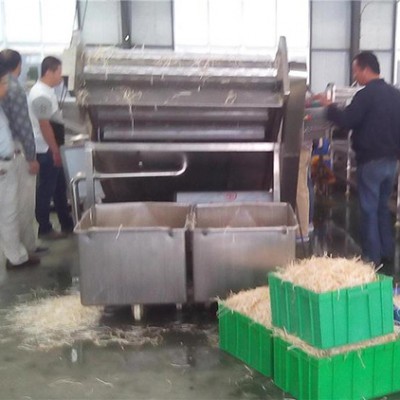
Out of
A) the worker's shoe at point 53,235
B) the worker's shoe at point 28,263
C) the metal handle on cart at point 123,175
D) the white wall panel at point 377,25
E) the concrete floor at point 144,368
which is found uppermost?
the white wall panel at point 377,25

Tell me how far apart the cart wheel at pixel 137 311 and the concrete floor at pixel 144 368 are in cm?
3

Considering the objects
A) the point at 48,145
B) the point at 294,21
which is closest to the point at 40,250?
the point at 48,145

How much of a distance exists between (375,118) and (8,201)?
244cm

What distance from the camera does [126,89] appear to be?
10.3ft

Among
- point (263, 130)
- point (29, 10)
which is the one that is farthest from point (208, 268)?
point (29, 10)

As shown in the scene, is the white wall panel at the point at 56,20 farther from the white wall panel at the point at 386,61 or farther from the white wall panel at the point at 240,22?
the white wall panel at the point at 386,61

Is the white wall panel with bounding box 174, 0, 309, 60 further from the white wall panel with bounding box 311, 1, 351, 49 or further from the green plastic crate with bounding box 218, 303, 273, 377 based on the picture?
the green plastic crate with bounding box 218, 303, 273, 377

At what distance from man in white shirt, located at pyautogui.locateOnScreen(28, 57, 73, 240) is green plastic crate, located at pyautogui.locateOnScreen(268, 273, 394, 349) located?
2781 millimetres

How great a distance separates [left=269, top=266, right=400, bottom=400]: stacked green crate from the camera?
6.89ft

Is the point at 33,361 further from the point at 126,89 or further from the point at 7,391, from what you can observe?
the point at 126,89

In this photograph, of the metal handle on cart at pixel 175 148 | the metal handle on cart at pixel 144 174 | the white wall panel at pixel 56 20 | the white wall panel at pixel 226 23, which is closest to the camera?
the metal handle on cart at pixel 175 148

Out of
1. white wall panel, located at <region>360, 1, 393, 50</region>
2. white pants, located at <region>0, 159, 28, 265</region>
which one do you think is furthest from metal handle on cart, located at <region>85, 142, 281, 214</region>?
white wall panel, located at <region>360, 1, 393, 50</region>

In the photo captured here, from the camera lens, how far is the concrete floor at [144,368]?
230 centimetres

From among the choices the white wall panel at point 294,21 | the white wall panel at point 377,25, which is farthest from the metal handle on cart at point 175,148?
the white wall panel at point 377,25
